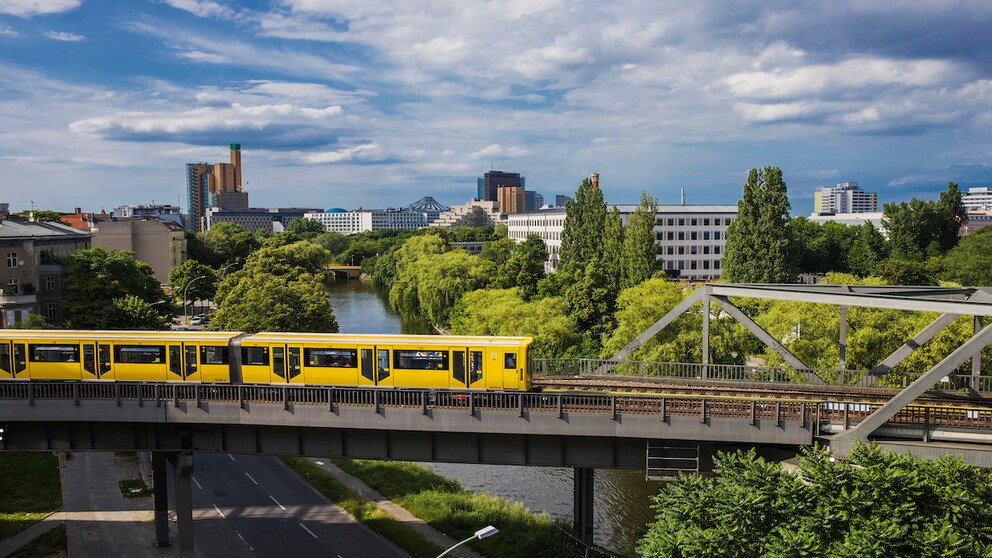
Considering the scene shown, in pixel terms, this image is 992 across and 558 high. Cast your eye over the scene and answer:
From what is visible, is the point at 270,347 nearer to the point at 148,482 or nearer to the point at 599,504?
the point at 148,482

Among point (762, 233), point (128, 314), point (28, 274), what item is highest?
point (762, 233)

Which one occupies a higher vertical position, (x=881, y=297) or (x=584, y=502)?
(x=881, y=297)

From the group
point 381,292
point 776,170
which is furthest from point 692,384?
point 381,292

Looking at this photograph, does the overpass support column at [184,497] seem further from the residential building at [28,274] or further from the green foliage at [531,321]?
the residential building at [28,274]

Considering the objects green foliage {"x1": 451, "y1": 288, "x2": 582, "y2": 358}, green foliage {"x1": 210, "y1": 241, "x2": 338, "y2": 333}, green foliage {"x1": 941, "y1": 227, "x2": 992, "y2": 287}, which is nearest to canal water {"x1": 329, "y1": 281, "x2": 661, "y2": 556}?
green foliage {"x1": 451, "y1": 288, "x2": 582, "y2": 358}

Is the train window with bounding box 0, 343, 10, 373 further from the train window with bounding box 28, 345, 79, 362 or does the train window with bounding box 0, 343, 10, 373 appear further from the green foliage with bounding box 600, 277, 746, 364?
the green foliage with bounding box 600, 277, 746, 364

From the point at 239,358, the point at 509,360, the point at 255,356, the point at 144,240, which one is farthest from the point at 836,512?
the point at 144,240

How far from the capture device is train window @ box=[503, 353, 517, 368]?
31281 mm

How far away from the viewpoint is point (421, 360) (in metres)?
32.0

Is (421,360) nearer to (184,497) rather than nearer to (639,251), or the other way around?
(184,497)

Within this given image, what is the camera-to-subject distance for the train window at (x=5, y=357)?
108 ft

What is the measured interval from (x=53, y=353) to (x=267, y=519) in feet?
43.9

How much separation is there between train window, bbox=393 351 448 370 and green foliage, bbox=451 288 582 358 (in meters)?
28.0

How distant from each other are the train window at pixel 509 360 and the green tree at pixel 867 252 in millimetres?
92381
